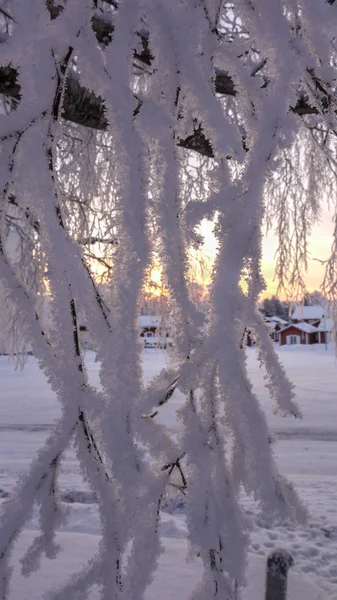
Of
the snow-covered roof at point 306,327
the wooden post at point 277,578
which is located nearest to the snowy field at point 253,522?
the wooden post at point 277,578

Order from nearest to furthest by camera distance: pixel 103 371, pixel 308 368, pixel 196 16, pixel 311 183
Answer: pixel 103 371 → pixel 196 16 → pixel 311 183 → pixel 308 368

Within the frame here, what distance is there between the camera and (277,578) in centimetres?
226

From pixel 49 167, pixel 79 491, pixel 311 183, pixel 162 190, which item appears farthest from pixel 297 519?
pixel 79 491

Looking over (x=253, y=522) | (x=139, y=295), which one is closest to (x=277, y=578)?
(x=253, y=522)

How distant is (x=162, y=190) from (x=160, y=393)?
0.44m

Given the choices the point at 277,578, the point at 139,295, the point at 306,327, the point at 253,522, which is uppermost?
the point at 306,327

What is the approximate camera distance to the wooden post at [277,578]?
226cm

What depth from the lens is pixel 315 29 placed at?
3.58ft

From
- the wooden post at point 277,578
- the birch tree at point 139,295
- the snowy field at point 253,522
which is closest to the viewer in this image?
the birch tree at point 139,295

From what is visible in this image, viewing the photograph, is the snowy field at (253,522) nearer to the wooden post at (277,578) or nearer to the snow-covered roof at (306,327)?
the wooden post at (277,578)

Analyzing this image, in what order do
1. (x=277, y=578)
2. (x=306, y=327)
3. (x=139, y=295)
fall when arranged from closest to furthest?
(x=139, y=295), (x=277, y=578), (x=306, y=327)

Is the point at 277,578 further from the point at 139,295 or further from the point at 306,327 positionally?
the point at 306,327

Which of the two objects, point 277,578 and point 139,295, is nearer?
point 139,295

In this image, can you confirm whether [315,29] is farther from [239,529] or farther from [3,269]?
[239,529]
